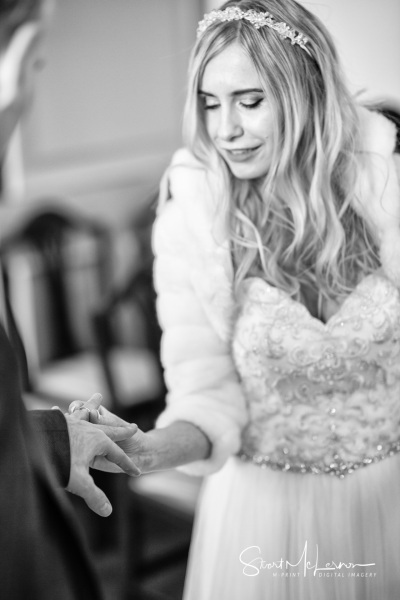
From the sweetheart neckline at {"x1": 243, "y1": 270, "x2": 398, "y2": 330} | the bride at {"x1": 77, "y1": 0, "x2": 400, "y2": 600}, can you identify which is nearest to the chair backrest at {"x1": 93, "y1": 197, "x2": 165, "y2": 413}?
the bride at {"x1": 77, "y1": 0, "x2": 400, "y2": 600}

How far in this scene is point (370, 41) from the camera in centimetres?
152

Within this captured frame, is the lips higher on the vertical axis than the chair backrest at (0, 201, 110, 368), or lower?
higher

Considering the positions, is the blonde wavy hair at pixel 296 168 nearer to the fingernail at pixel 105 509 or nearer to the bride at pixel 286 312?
the bride at pixel 286 312

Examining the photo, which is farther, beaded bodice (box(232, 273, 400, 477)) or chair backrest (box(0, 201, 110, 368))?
chair backrest (box(0, 201, 110, 368))

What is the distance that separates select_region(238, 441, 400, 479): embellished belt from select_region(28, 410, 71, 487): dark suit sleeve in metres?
0.47

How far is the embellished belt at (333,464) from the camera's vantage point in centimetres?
128

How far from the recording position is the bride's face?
118 centimetres

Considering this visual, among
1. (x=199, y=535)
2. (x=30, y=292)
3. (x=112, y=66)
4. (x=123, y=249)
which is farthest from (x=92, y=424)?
(x=112, y=66)

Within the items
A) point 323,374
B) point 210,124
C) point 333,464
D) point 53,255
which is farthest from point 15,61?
point 53,255

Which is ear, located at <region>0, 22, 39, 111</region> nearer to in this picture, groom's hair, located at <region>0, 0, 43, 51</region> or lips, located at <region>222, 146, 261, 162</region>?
groom's hair, located at <region>0, 0, 43, 51</region>

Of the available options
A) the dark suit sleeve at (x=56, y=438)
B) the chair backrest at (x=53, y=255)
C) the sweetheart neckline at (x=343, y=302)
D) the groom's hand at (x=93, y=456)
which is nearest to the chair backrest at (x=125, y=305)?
the chair backrest at (x=53, y=255)

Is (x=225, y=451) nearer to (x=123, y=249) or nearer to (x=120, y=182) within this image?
(x=123, y=249)

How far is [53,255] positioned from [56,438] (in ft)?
7.18

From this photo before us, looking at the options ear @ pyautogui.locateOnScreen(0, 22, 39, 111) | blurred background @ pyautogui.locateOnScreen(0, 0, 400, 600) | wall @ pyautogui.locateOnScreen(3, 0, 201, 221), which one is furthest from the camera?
wall @ pyautogui.locateOnScreen(3, 0, 201, 221)
